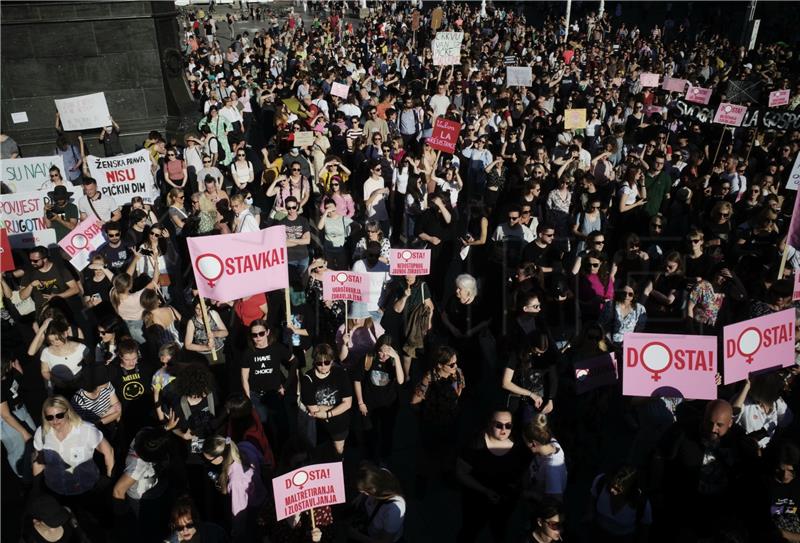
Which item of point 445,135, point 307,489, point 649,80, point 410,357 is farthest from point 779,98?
point 307,489

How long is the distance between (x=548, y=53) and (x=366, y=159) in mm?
15926

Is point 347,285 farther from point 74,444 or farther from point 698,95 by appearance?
point 698,95

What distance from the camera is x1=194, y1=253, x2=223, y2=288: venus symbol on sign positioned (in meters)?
5.02

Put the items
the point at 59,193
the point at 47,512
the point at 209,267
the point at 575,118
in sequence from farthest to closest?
the point at 575,118 < the point at 59,193 < the point at 209,267 < the point at 47,512

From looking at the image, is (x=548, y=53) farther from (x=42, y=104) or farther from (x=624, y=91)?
(x=42, y=104)

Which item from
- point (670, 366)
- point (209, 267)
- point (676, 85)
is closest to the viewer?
point (670, 366)

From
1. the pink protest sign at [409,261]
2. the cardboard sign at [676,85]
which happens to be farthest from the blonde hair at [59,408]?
the cardboard sign at [676,85]

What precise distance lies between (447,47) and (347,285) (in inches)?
436

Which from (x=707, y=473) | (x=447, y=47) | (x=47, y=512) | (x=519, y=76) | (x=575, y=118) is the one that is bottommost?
(x=707, y=473)

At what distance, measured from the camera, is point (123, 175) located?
8367 millimetres

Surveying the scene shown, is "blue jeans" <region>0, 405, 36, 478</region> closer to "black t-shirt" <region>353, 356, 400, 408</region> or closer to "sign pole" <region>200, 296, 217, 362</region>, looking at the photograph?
"sign pole" <region>200, 296, 217, 362</region>

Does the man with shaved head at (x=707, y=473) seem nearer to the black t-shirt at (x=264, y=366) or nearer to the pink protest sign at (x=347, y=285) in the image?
the pink protest sign at (x=347, y=285)

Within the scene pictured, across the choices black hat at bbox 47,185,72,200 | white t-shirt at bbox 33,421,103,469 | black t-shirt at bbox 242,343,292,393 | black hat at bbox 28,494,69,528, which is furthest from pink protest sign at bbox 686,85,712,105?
black hat at bbox 28,494,69,528

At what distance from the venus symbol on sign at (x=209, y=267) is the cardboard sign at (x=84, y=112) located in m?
6.62
